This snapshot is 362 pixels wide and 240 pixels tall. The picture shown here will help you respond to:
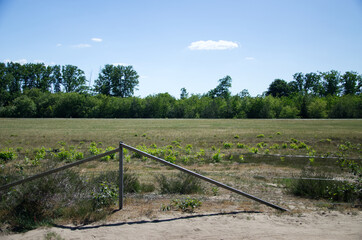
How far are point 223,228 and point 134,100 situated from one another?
89721 millimetres

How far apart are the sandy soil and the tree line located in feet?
254

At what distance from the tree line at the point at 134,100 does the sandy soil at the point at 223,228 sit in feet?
254

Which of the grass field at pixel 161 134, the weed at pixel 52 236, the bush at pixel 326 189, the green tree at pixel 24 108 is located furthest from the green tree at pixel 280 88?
the weed at pixel 52 236

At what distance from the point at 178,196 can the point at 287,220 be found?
2526 mm

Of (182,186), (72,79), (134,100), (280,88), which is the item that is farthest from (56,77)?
(182,186)

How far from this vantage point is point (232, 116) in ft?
284

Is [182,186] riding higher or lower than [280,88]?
lower

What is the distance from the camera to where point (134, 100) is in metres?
92.8

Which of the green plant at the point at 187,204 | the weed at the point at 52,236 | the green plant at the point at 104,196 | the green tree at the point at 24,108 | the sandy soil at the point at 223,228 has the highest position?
the green tree at the point at 24,108

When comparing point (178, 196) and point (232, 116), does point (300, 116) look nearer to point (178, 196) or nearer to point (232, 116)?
point (232, 116)

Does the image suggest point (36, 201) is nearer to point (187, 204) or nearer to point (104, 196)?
point (104, 196)

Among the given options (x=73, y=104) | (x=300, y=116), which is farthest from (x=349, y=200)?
(x=73, y=104)

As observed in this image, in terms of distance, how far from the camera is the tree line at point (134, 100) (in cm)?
7975

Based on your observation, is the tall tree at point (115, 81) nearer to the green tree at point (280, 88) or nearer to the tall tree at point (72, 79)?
the tall tree at point (72, 79)
